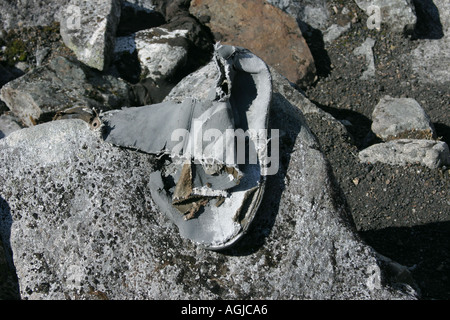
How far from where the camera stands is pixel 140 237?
2.49 m

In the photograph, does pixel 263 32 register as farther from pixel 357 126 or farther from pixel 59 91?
pixel 59 91

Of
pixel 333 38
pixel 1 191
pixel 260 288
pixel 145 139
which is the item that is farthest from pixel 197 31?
pixel 260 288

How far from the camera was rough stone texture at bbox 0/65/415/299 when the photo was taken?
2.42 meters

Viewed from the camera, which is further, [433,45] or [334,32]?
[334,32]

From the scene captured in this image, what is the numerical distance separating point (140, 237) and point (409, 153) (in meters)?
2.40

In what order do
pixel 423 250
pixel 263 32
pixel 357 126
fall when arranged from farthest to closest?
pixel 263 32
pixel 357 126
pixel 423 250

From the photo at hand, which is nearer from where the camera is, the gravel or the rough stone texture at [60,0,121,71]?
the gravel

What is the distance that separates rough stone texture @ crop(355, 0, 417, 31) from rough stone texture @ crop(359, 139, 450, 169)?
1585 mm

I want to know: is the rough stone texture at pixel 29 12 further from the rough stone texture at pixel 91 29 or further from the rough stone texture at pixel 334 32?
the rough stone texture at pixel 334 32

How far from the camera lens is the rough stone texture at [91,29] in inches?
167

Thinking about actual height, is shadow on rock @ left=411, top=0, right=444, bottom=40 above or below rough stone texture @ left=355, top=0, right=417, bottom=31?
below

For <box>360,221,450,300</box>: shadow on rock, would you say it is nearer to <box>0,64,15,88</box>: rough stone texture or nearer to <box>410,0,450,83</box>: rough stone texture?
<box>410,0,450,83</box>: rough stone texture

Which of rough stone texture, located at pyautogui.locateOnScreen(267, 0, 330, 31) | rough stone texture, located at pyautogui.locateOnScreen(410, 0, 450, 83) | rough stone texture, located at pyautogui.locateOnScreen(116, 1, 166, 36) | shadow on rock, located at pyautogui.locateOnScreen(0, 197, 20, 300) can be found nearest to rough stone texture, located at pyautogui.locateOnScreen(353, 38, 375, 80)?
rough stone texture, located at pyautogui.locateOnScreen(410, 0, 450, 83)

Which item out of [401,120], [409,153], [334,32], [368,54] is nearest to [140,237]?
[409,153]
